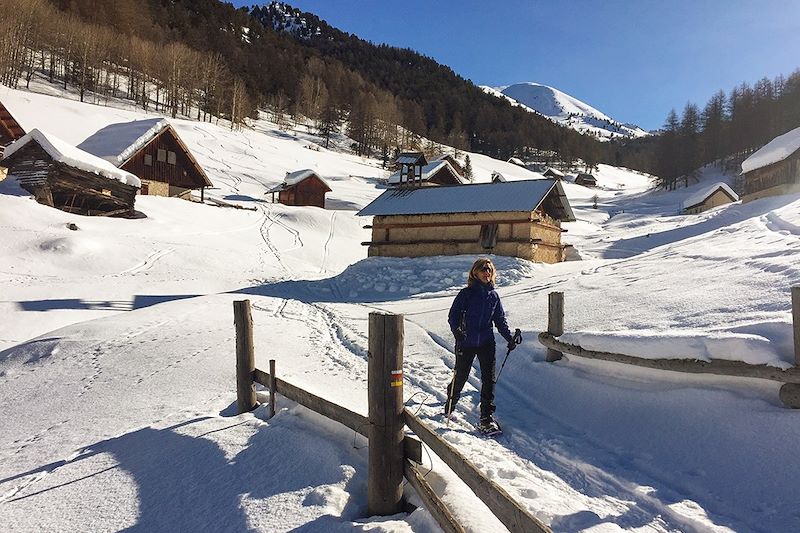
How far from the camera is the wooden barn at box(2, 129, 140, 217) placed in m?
22.8

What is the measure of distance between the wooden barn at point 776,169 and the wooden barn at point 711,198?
331 inches

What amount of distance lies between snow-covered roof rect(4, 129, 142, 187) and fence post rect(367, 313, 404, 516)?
25834mm

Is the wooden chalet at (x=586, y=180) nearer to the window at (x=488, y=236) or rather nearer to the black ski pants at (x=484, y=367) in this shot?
the window at (x=488, y=236)

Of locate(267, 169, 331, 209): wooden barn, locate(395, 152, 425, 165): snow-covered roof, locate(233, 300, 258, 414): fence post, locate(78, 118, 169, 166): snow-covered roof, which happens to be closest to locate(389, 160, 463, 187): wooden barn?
locate(267, 169, 331, 209): wooden barn

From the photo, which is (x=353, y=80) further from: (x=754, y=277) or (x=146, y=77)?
(x=754, y=277)

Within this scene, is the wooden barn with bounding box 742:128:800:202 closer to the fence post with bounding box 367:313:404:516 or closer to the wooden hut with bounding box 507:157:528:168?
the fence post with bounding box 367:313:404:516

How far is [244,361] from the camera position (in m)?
5.74

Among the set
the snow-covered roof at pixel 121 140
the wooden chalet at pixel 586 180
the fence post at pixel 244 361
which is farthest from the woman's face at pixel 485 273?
the wooden chalet at pixel 586 180

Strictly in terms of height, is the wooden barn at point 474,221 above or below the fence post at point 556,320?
above

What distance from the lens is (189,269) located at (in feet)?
63.4

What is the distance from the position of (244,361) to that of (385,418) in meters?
2.94

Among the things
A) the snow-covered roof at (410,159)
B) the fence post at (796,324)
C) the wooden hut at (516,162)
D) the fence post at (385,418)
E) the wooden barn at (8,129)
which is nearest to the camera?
the fence post at (385,418)

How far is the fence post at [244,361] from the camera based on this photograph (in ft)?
18.7

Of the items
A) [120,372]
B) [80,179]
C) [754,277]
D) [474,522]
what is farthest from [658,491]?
[80,179]
